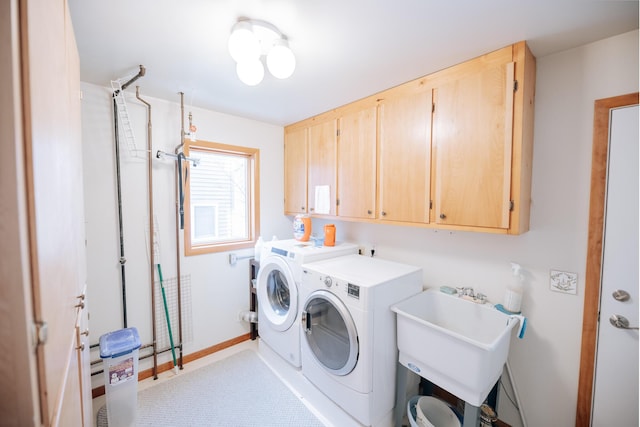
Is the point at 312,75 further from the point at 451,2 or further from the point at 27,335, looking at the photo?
the point at 27,335

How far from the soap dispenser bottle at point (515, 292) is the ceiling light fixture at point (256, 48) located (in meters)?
1.84

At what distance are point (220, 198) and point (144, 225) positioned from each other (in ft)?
2.47

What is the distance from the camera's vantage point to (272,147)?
2.96 metres

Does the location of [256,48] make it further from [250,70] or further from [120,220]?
[120,220]

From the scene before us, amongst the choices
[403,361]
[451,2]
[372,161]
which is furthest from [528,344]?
[451,2]

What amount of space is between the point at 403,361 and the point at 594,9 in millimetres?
2052

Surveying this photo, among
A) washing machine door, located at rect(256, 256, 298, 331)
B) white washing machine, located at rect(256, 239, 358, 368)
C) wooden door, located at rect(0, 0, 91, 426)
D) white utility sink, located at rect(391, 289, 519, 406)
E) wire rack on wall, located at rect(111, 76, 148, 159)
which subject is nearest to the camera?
wooden door, located at rect(0, 0, 91, 426)

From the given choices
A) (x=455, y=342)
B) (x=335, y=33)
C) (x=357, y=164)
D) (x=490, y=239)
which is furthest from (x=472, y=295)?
(x=335, y=33)

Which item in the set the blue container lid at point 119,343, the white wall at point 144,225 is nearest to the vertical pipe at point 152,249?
the white wall at point 144,225

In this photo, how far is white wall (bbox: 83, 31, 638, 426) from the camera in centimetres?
145

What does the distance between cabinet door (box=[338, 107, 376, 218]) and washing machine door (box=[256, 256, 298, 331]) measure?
0.77 metres

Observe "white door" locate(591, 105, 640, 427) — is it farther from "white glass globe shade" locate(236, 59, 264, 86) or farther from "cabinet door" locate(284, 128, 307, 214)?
"cabinet door" locate(284, 128, 307, 214)

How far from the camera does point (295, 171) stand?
2.88 meters

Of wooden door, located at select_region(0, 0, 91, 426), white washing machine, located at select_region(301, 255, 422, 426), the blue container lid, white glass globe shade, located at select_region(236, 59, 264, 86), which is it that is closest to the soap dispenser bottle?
white washing machine, located at select_region(301, 255, 422, 426)
